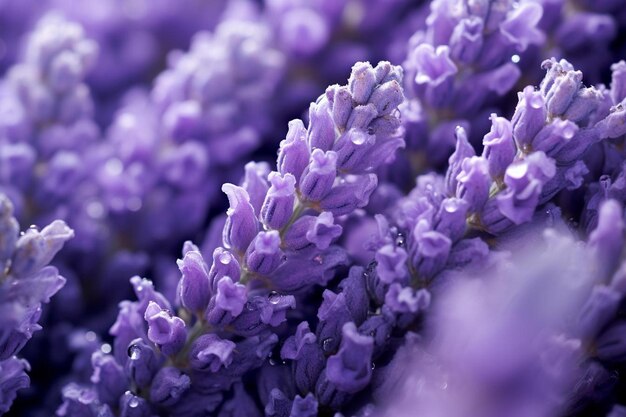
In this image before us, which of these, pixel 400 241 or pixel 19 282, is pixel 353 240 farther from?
pixel 19 282

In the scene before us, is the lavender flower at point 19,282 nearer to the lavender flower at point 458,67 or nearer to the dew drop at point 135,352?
the dew drop at point 135,352

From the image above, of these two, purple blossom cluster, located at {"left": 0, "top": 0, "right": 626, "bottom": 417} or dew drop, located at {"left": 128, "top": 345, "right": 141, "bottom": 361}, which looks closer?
purple blossom cluster, located at {"left": 0, "top": 0, "right": 626, "bottom": 417}

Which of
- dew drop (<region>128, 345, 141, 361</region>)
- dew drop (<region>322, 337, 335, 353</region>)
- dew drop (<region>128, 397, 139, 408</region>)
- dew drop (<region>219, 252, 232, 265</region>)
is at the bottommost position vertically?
dew drop (<region>322, 337, 335, 353</region>)

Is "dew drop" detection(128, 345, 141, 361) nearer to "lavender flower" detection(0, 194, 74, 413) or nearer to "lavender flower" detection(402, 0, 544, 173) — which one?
"lavender flower" detection(0, 194, 74, 413)

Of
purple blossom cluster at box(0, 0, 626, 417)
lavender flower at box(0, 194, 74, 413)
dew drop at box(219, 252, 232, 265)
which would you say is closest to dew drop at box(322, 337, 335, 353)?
purple blossom cluster at box(0, 0, 626, 417)

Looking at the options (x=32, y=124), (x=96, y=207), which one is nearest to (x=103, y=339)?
(x=96, y=207)

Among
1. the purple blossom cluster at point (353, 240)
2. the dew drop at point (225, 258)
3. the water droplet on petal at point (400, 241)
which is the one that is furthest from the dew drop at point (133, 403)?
the water droplet on petal at point (400, 241)

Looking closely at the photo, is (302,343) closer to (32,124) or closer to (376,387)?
(376,387)
